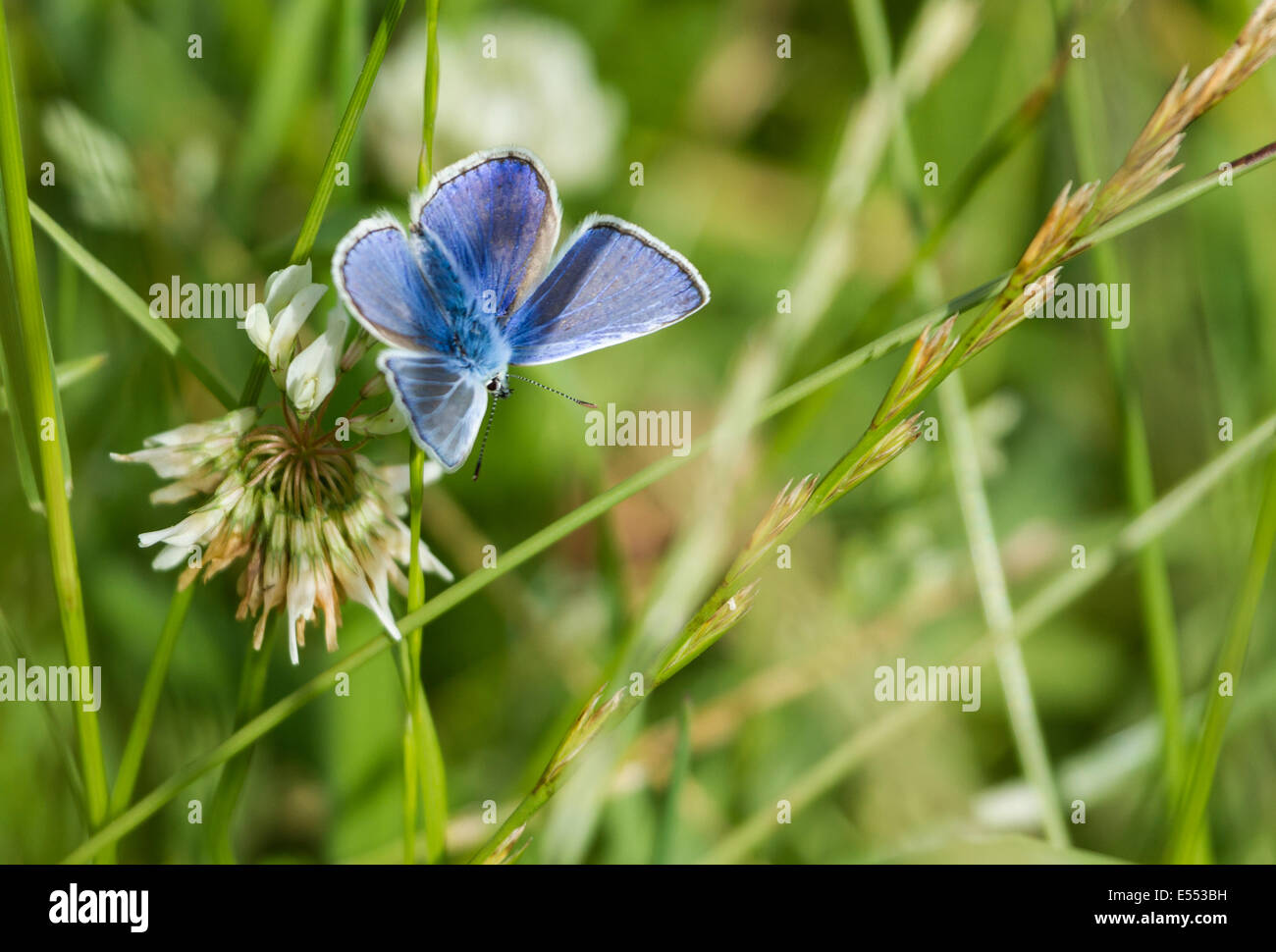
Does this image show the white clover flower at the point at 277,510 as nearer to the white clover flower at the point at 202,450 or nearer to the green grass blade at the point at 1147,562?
the white clover flower at the point at 202,450

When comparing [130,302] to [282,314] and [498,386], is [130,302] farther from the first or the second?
[498,386]

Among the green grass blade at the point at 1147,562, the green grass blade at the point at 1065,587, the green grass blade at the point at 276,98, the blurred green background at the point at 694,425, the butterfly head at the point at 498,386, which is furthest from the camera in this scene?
the green grass blade at the point at 276,98

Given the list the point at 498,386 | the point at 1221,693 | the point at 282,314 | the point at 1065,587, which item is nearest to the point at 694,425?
the point at 1065,587

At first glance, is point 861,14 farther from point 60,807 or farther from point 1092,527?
point 60,807

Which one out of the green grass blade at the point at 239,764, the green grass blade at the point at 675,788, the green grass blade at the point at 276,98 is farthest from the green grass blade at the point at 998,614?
the green grass blade at the point at 276,98

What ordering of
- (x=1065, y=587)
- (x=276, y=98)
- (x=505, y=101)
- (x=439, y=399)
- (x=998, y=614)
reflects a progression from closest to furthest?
1. (x=439, y=399)
2. (x=1065, y=587)
3. (x=998, y=614)
4. (x=276, y=98)
5. (x=505, y=101)
